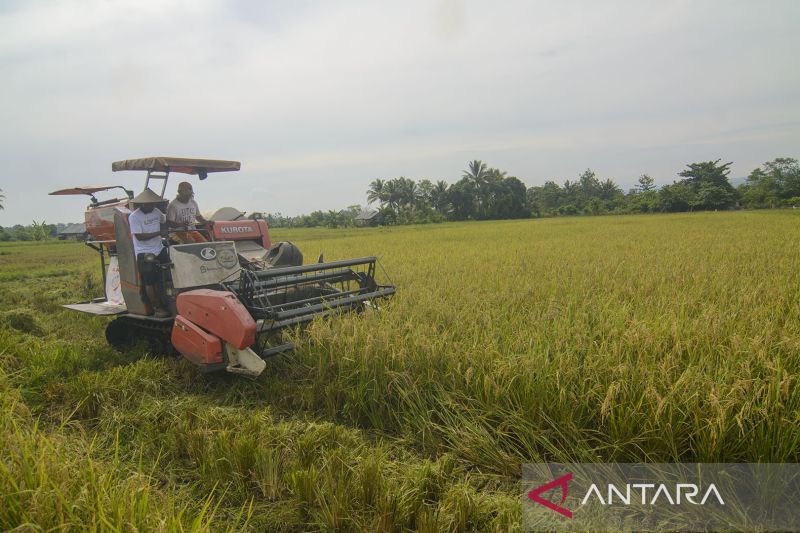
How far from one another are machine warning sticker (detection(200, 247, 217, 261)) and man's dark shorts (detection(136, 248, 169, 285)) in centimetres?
54

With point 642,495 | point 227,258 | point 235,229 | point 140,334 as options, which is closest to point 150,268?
point 227,258

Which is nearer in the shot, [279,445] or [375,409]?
[279,445]

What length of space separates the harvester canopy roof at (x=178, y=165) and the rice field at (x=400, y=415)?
7.25 feet

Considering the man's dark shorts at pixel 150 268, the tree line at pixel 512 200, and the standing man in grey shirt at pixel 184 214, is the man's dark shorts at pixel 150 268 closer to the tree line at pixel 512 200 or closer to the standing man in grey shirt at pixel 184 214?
the standing man in grey shirt at pixel 184 214

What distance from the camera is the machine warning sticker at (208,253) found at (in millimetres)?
4988

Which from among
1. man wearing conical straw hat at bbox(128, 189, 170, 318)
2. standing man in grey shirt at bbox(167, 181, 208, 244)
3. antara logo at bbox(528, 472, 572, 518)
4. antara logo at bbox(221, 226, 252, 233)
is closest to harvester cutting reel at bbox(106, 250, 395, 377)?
man wearing conical straw hat at bbox(128, 189, 170, 318)

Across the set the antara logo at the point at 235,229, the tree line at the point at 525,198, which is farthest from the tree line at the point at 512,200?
the antara logo at the point at 235,229

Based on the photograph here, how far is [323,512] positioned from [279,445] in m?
0.78

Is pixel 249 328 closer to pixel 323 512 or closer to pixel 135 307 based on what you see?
pixel 323 512

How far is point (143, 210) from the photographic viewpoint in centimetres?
521

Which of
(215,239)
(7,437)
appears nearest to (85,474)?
(7,437)

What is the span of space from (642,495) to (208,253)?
451 centimetres

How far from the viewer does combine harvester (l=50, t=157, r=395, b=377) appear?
12.9 feet

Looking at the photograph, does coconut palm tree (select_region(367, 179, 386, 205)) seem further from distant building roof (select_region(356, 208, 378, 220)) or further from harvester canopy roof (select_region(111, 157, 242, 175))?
harvester canopy roof (select_region(111, 157, 242, 175))
